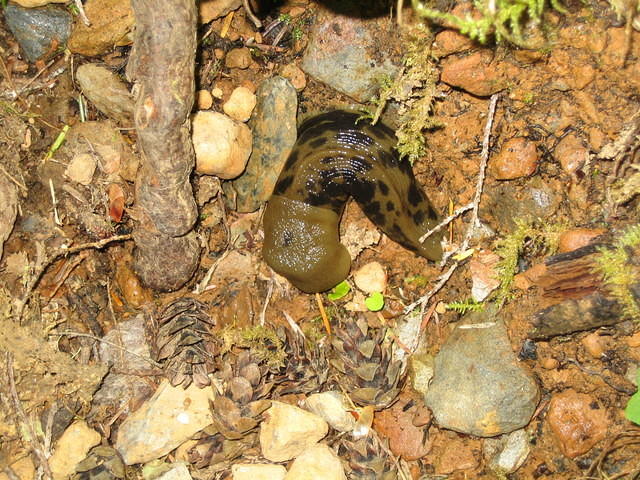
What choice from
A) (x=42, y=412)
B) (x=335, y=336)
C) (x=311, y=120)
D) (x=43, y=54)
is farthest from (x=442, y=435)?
(x=43, y=54)

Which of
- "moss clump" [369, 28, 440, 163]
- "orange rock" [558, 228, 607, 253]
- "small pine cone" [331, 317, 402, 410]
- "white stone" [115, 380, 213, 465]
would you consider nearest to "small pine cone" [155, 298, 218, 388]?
"white stone" [115, 380, 213, 465]

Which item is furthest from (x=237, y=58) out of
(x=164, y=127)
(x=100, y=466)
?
(x=100, y=466)

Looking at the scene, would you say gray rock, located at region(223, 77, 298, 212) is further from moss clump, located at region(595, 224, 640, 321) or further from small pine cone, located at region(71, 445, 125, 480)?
moss clump, located at region(595, 224, 640, 321)

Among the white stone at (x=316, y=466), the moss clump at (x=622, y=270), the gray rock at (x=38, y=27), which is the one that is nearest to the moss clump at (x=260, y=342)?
the white stone at (x=316, y=466)

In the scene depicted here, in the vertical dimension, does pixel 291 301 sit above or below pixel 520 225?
below

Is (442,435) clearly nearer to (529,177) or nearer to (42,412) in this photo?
(529,177)

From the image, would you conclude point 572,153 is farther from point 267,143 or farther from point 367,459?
point 367,459
